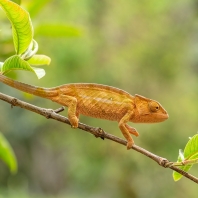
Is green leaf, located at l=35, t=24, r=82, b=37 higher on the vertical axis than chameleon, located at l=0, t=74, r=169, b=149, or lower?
higher

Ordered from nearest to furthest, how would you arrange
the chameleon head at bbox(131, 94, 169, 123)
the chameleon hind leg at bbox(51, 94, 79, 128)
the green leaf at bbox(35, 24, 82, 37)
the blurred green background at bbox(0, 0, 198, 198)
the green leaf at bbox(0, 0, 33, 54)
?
1. the green leaf at bbox(0, 0, 33, 54)
2. the chameleon hind leg at bbox(51, 94, 79, 128)
3. the chameleon head at bbox(131, 94, 169, 123)
4. the green leaf at bbox(35, 24, 82, 37)
5. the blurred green background at bbox(0, 0, 198, 198)

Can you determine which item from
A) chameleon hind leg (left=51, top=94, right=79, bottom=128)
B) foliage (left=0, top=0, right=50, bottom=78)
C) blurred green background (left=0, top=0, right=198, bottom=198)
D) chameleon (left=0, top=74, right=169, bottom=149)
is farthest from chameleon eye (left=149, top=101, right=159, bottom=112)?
blurred green background (left=0, top=0, right=198, bottom=198)

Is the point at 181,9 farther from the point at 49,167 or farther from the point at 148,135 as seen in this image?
the point at 49,167

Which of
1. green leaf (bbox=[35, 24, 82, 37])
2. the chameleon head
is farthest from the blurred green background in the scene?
the chameleon head

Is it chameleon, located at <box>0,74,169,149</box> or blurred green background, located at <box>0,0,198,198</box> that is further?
blurred green background, located at <box>0,0,198,198</box>

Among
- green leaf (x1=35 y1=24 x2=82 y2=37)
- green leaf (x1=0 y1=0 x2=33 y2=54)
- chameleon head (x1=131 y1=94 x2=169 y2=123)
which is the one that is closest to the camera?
green leaf (x1=0 y1=0 x2=33 y2=54)

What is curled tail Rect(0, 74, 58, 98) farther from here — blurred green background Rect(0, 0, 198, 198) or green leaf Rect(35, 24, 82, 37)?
blurred green background Rect(0, 0, 198, 198)

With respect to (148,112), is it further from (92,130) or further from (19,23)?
(19,23)
